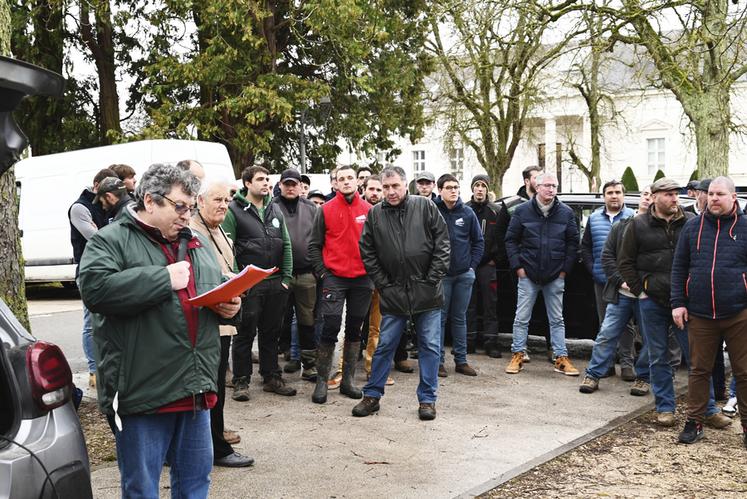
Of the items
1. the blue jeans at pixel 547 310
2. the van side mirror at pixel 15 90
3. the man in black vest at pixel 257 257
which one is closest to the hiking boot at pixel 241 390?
the man in black vest at pixel 257 257

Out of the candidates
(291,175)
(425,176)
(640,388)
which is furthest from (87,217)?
(640,388)

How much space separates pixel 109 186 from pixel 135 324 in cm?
356

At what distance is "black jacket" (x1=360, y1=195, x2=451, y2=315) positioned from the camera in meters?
6.67

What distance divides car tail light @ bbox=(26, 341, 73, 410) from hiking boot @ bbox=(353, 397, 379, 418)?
379 centimetres

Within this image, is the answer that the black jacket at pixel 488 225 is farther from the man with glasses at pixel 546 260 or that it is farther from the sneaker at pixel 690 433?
the sneaker at pixel 690 433

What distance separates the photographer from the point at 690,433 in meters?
6.19

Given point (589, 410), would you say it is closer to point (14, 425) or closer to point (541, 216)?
point (541, 216)

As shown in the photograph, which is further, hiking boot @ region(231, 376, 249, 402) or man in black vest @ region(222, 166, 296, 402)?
hiking boot @ region(231, 376, 249, 402)

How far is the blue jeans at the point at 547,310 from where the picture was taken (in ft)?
28.2

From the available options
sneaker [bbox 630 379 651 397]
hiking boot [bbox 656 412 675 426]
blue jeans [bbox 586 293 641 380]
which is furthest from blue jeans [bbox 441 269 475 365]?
hiking boot [bbox 656 412 675 426]

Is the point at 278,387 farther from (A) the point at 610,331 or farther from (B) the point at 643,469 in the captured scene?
(B) the point at 643,469

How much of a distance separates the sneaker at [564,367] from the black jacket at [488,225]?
4.61 feet

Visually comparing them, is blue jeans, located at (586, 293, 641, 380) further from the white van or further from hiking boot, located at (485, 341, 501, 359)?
the white van

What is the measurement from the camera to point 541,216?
342 inches
